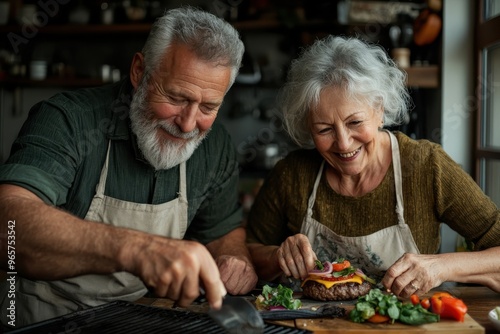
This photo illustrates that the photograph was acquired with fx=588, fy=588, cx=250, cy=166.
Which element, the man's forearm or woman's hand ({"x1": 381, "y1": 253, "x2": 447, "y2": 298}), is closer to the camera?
the man's forearm

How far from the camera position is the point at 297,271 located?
2145 mm

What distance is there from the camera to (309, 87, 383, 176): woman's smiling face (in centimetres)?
221

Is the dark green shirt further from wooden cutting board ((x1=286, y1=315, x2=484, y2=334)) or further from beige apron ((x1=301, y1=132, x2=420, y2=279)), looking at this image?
wooden cutting board ((x1=286, y1=315, x2=484, y2=334))

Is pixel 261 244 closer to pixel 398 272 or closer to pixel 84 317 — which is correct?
pixel 398 272

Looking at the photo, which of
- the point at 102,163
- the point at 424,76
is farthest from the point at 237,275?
the point at 424,76

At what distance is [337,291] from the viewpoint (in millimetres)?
1979

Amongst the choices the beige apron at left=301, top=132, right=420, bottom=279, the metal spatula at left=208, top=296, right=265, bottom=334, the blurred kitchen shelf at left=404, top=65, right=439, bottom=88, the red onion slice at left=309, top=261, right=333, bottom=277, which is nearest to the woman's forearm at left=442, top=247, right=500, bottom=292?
the beige apron at left=301, top=132, right=420, bottom=279

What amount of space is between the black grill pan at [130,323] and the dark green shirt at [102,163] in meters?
0.36

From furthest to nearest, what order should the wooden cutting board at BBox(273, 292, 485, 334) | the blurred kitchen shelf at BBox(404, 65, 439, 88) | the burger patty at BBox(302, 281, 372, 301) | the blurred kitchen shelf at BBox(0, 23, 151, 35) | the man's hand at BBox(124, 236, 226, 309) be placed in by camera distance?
the blurred kitchen shelf at BBox(0, 23, 151, 35), the blurred kitchen shelf at BBox(404, 65, 439, 88), the burger patty at BBox(302, 281, 372, 301), the wooden cutting board at BBox(273, 292, 485, 334), the man's hand at BBox(124, 236, 226, 309)

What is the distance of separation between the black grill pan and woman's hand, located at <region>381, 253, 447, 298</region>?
1.77 ft

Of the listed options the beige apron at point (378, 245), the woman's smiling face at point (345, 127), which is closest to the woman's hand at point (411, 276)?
the beige apron at point (378, 245)

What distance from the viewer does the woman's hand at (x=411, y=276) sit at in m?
1.92

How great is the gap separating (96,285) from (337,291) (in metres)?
0.88

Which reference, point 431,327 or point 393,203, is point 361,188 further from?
point 431,327
